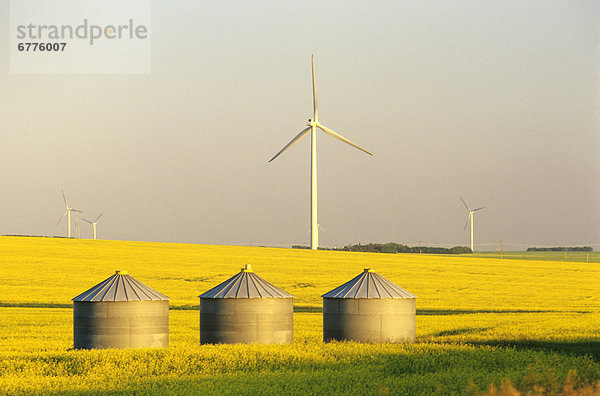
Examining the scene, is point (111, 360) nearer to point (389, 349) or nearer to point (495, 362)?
point (389, 349)

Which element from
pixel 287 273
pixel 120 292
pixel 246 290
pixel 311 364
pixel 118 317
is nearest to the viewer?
pixel 311 364

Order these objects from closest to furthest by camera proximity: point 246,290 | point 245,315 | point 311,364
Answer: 1. point 311,364
2. point 245,315
3. point 246,290

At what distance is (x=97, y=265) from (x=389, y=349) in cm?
5326

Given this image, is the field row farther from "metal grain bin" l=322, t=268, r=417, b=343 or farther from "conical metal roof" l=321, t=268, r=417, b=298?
"conical metal roof" l=321, t=268, r=417, b=298

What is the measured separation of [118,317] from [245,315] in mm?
5529

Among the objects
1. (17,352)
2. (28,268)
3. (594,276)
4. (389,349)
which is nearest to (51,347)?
(17,352)

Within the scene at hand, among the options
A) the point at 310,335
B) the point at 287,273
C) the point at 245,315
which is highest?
the point at 245,315

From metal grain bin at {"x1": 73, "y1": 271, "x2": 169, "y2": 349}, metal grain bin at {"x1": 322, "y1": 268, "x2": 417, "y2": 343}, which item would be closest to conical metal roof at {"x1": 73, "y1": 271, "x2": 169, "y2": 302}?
metal grain bin at {"x1": 73, "y1": 271, "x2": 169, "y2": 349}

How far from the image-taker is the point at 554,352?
123 ft

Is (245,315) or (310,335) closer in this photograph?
(245,315)

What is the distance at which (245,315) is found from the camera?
3753cm

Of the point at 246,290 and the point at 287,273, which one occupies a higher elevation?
the point at 246,290

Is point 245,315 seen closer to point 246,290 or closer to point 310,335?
point 246,290

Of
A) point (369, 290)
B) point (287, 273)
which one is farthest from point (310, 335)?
point (287, 273)
